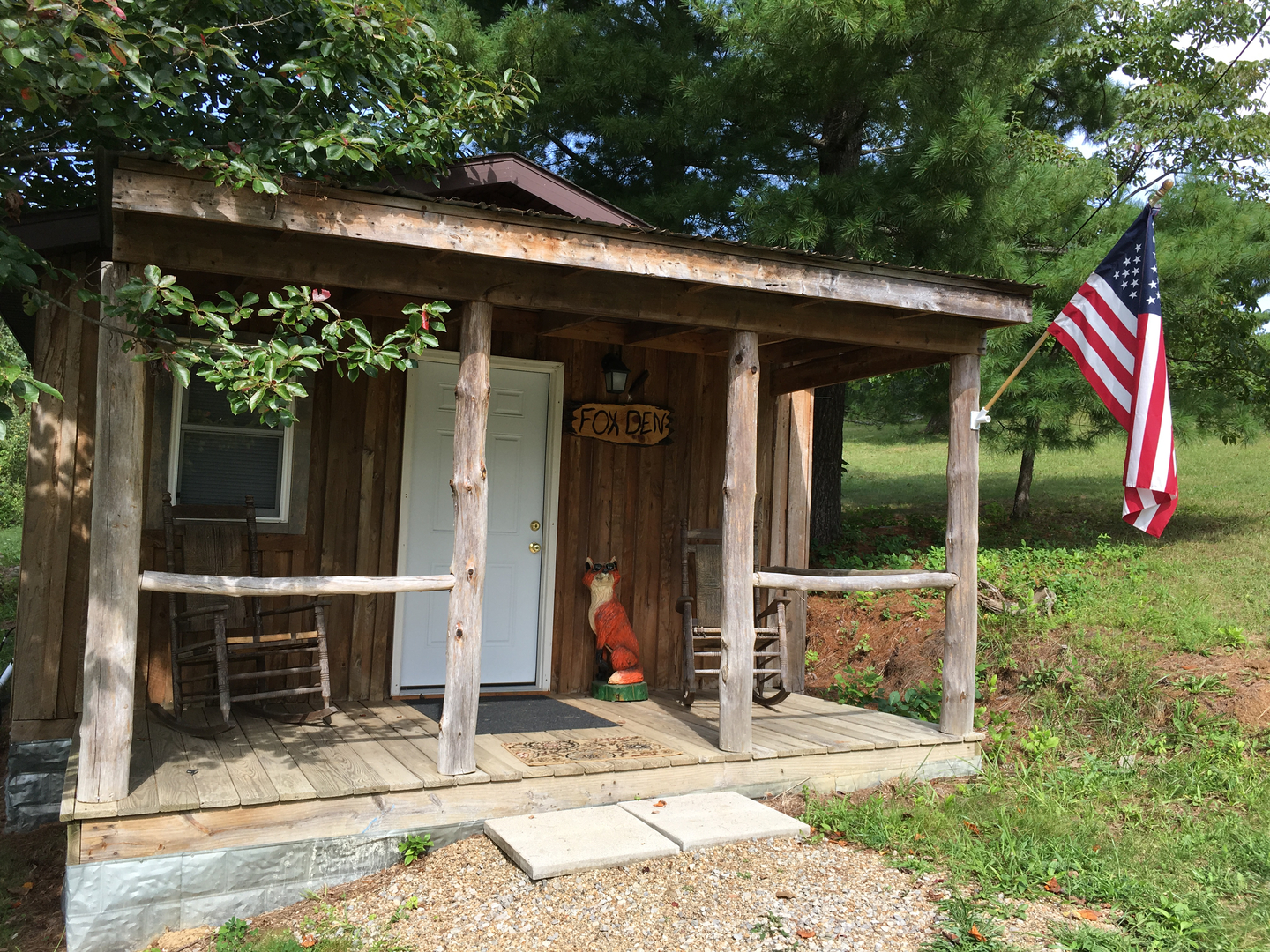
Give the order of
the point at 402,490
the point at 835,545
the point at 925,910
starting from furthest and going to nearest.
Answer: the point at 835,545, the point at 402,490, the point at 925,910

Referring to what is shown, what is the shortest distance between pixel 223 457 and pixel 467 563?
1915 mm

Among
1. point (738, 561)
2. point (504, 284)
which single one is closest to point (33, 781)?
point (504, 284)

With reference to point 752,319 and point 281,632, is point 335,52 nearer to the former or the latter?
point 752,319

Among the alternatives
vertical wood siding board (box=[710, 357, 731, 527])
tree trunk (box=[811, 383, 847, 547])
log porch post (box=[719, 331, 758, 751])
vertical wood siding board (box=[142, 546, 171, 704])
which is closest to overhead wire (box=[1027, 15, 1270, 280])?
tree trunk (box=[811, 383, 847, 547])

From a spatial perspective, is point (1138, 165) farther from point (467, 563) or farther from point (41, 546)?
point (41, 546)

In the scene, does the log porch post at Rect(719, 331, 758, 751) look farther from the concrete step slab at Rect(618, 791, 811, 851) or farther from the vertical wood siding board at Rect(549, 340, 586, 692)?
the vertical wood siding board at Rect(549, 340, 586, 692)

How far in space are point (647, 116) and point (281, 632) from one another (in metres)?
5.60

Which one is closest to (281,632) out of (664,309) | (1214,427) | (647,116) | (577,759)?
(577,759)

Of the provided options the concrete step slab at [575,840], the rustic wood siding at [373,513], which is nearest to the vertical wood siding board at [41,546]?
the rustic wood siding at [373,513]

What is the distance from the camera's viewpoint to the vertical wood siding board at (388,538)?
5453 mm

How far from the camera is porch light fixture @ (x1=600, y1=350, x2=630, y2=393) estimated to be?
19.7ft

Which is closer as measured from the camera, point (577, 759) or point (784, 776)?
point (577, 759)

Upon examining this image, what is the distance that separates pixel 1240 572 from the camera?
8391 mm

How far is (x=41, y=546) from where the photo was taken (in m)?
4.66
